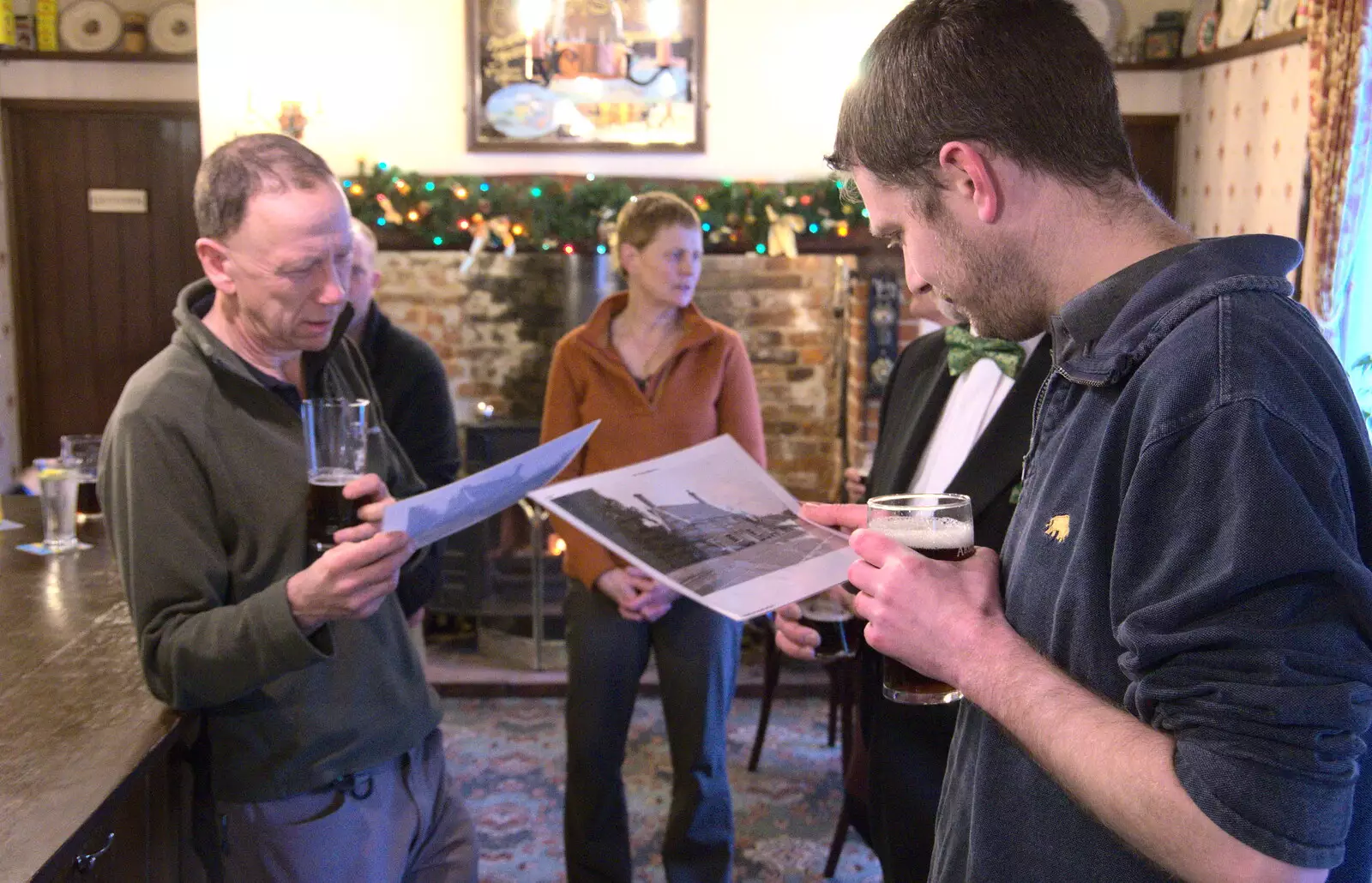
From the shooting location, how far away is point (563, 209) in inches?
182

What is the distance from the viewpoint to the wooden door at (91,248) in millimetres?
5902

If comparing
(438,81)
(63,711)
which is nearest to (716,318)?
(438,81)

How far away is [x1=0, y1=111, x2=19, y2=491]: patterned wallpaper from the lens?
5871 mm

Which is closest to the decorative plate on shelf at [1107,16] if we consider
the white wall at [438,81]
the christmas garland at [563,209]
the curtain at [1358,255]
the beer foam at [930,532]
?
the white wall at [438,81]

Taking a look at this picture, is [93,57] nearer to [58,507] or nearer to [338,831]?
[58,507]

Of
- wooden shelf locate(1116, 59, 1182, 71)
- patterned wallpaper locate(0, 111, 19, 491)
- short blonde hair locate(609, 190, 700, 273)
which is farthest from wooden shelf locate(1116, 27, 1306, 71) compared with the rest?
patterned wallpaper locate(0, 111, 19, 491)

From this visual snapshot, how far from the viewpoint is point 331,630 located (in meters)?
1.46

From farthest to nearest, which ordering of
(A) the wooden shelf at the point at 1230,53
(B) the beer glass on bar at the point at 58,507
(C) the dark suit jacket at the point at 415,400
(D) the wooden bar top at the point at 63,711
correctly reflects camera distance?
(A) the wooden shelf at the point at 1230,53
(C) the dark suit jacket at the point at 415,400
(B) the beer glass on bar at the point at 58,507
(D) the wooden bar top at the point at 63,711

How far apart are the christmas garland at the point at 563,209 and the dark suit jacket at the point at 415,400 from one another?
5.93ft

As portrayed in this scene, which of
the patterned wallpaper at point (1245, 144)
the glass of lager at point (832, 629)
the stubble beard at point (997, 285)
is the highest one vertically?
the patterned wallpaper at point (1245, 144)

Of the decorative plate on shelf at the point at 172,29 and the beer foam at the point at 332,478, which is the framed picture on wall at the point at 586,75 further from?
the beer foam at the point at 332,478

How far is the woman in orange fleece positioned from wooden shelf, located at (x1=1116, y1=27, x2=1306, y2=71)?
3044mm

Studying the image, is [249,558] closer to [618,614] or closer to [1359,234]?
[618,614]

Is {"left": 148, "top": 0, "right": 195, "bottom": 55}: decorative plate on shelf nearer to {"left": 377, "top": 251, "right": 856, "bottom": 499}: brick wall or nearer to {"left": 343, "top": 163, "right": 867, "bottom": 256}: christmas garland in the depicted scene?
{"left": 343, "top": 163, "right": 867, "bottom": 256}: christmas garland
